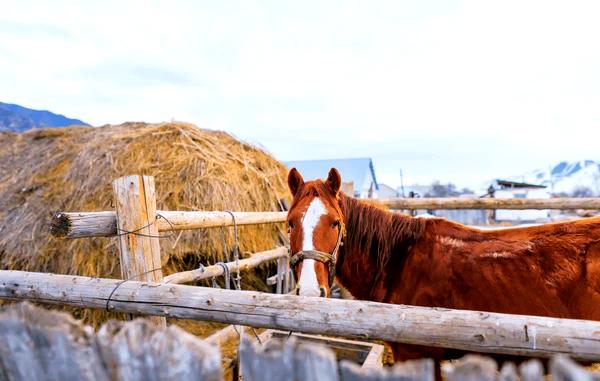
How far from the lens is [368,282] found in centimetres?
288

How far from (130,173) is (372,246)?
4584mm

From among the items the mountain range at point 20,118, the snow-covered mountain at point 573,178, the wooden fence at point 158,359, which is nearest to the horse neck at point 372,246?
the wooden fence at point 158,359

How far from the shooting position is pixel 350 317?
130 cm

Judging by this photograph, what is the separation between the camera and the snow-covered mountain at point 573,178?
176ft

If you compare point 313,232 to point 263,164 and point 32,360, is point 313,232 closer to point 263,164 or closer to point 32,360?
point 32,360

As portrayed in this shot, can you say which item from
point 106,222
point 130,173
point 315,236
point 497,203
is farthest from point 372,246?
point 130,173

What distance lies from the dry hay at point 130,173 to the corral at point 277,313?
8.41 feet

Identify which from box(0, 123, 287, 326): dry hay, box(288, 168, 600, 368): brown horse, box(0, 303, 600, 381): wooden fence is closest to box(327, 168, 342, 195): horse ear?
box(288, 168, 600, 368): brown horse

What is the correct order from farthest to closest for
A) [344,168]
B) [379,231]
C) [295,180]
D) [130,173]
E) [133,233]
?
[344,168], [130,173], [295,180], [379,231], [133,233]

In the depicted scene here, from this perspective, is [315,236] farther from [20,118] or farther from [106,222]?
[20,118]

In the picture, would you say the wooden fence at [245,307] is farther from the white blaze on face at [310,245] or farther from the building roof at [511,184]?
the building roof at [511,184]

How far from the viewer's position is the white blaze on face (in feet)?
7.50

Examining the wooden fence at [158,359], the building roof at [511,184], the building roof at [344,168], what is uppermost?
the building roof at [344,168]

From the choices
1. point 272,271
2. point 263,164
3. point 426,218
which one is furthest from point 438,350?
point 263,164
